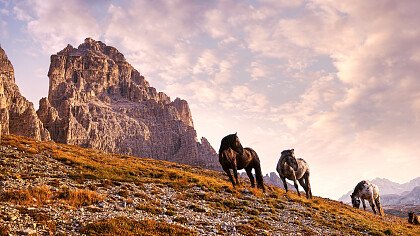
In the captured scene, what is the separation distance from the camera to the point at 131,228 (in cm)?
1411

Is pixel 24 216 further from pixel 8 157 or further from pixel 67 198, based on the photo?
pixel 8 157

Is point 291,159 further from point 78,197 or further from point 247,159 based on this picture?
point 78,197

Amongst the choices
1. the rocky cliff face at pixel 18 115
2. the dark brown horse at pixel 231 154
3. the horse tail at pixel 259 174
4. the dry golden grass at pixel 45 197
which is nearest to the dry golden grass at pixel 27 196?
the dry golden grass at pixel 45 197

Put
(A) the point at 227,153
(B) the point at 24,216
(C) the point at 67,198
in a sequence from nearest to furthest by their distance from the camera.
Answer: (B) the point at 24,216 → (C) the point at 67,198 → (A) the point at 227,153

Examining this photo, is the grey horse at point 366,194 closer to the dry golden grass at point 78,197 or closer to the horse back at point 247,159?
the horse back at point 247,159

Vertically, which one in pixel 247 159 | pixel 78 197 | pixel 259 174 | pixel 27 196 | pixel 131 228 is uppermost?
pixel 247 159

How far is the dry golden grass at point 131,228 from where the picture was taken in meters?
13.1

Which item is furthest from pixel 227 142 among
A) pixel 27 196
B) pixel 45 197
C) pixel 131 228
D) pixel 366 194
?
pixel 366 194

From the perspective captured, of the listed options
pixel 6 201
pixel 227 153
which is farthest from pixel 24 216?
pixel 227 153

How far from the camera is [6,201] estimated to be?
1477cm

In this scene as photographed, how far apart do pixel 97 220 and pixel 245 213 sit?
10.8m

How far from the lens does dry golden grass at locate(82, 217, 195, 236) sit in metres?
13.1

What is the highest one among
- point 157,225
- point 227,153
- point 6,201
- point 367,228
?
point 227,153

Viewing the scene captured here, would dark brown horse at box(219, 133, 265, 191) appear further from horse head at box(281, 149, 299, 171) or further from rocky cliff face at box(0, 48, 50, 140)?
rocky cliff face at box(0, 48, 50, 140)
